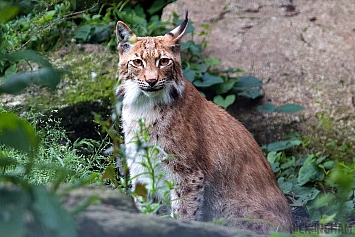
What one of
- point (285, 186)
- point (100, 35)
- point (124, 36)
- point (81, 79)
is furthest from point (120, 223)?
point (100, 35)

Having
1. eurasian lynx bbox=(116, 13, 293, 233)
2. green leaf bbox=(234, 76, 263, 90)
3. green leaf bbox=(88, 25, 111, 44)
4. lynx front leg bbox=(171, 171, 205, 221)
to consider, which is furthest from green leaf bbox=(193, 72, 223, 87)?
lynx front leg bbox=(171, 171, 205, 221)

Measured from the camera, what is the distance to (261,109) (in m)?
6.64

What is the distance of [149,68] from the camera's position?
4672mm

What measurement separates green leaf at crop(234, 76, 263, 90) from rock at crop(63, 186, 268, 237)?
15.0ft

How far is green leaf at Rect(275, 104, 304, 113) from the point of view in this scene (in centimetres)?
652

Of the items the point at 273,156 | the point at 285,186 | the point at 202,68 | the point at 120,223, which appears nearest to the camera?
the point at 120,223

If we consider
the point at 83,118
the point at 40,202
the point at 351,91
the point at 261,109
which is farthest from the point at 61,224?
the point at 351,91

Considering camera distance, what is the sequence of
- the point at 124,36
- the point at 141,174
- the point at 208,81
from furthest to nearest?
the point at 208,81, the point at 124,36, the point at 141,174

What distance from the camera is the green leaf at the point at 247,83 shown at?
263 inches

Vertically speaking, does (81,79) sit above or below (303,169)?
above

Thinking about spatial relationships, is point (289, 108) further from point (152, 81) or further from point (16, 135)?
point (16, 135)

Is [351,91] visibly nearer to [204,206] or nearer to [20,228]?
[204,206]

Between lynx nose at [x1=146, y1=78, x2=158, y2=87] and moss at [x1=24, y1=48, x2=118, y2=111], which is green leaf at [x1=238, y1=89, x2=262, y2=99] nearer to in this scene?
moss at [x1=24, y1=48, x2=118, y2=111]

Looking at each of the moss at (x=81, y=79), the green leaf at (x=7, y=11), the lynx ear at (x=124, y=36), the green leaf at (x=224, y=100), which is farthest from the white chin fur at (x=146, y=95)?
the green leaf at (x=7, y=11)
